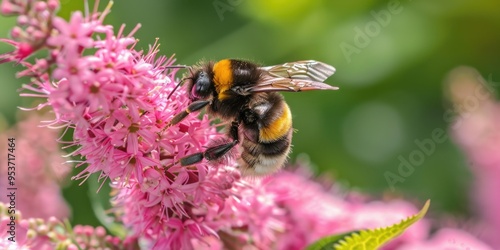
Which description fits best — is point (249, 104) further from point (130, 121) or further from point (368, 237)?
point (368, 237)

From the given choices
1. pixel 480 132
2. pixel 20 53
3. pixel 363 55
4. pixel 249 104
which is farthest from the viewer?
pixel 363 55

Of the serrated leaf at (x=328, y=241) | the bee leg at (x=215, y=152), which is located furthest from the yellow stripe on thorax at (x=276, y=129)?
the serrated leaf at (x=328, y=241)

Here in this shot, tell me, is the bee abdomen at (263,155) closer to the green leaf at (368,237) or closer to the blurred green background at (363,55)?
the green leaf at (368,237)

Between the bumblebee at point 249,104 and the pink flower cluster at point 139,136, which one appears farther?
the bumblebee at point 249,104

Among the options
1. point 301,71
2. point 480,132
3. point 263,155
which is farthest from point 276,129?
point 480,132

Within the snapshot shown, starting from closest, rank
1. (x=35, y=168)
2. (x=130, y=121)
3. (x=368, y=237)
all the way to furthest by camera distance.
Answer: (x=130, y=121), (x=368, y=237), (x=35, y=168)

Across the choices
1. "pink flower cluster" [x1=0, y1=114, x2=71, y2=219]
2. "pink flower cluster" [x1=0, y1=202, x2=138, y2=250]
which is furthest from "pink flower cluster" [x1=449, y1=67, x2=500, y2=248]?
"pink flower cluster" [x1=0, y1=202, x2=138, y2=250]

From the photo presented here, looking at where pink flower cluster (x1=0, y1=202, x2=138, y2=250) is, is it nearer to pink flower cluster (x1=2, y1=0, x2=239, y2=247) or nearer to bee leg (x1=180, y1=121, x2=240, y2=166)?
pink flower cluster (x1=2, y1=0, x2=239, y2=247)
